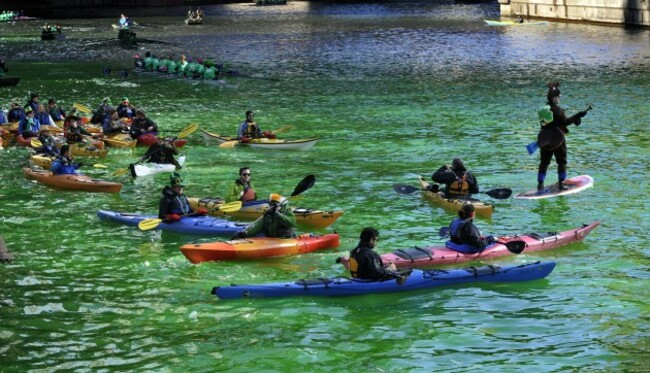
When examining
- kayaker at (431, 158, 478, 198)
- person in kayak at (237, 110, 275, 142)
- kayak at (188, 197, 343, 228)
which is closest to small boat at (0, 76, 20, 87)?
person in kayak at (237, 110, 275, 142)

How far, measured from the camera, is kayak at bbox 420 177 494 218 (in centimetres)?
2956

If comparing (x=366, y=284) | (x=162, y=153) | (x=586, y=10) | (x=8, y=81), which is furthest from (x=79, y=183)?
(x=586, y=10)

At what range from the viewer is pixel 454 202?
30156 mm

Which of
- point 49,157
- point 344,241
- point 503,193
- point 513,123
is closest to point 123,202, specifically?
point 49,157

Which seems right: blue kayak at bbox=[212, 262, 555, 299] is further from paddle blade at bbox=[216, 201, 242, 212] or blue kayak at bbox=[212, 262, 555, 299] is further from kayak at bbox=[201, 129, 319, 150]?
kayak at bbox=[201, 129, 319, 150]

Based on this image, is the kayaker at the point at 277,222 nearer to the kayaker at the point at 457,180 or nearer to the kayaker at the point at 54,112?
the kayaker at the point at 457,180

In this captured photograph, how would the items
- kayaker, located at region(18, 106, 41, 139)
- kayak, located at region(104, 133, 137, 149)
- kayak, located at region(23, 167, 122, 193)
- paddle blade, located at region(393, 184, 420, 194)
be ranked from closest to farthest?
paddle blade, located at region(393, 184, 420, 194) → kayak, located at region(23, 167, 122, 193) → kayak, located at region(104, 133, 137, 149) → kayaker, located at region(18, 106, 41, 139)

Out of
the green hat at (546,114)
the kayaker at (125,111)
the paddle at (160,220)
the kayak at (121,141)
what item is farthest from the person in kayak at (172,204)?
the kayaker at (125,111)

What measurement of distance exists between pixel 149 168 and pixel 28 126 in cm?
914

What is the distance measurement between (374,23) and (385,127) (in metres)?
77.5

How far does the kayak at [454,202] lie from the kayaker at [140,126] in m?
14.8

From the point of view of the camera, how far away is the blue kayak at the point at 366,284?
21891mm

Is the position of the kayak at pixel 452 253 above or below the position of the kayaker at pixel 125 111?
below

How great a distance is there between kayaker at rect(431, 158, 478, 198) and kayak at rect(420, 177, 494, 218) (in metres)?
0.19
